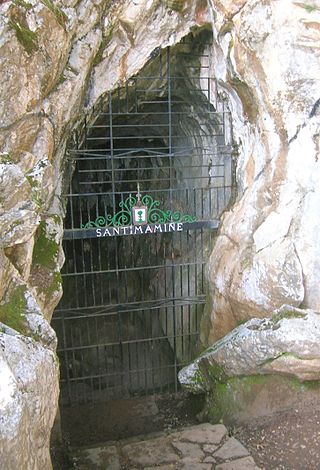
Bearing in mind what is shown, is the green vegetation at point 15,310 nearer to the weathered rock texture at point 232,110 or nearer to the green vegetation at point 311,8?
the weathered rock texture at point 232,110

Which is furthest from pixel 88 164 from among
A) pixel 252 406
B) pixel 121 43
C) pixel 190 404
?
pixel 252 406

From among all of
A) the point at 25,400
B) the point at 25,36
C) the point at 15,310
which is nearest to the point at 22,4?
the point at 25,36

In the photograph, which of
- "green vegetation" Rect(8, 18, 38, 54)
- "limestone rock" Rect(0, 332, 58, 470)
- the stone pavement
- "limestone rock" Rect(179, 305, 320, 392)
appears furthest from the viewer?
"limestone rock" Rect(179, 305, 320, 392)

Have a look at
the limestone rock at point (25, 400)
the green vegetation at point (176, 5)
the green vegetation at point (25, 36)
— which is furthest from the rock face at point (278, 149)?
the limestone rock at point (25, 400)

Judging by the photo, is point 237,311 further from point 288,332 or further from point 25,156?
point 25,156

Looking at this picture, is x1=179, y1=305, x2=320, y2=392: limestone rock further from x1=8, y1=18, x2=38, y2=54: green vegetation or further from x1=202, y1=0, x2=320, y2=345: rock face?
x1=8, y1=18, x2=38, y2=54: green vegetation

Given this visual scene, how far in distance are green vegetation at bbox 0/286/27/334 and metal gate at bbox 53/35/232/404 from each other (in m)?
1.77

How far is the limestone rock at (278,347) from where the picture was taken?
460cm

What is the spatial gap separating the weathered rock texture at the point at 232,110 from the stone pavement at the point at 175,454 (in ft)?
4.09

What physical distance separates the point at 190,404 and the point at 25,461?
3.71m

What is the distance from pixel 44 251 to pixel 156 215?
1.61 metres

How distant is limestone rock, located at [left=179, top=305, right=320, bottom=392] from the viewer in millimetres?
4602

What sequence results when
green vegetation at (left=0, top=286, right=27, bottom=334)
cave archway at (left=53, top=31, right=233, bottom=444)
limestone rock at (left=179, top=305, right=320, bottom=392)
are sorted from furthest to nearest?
cave archway at (left=53, top=31, right=233, bottom=444) < limestone rock at (left=179, top=305, right=320, bottom=392) < green vegetation at (left=0, top=286, right=27, bottom=334)

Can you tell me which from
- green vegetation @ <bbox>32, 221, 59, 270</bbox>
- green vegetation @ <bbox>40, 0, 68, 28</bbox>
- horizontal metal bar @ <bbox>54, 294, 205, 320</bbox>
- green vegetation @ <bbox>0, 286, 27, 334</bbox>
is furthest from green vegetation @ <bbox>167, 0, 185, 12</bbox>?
green vegetation @ <bbox>0, 286, 27, 334</bbox>
